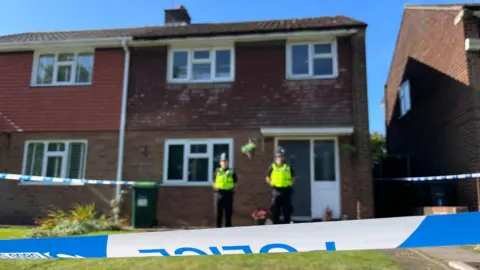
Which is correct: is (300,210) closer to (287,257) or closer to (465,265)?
(287,257)

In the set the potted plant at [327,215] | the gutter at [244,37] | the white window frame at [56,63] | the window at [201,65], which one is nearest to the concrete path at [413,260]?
the potted plant at [327,215]

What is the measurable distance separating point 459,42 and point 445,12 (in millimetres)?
1340

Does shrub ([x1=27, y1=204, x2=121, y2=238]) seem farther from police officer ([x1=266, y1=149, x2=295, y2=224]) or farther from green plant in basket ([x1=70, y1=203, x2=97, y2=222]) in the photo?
police officer ([x1=266, y1=149, x2=295, y2=224])

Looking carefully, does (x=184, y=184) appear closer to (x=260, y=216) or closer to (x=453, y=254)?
(x=260, y=216)

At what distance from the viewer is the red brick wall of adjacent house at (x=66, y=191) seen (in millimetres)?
10453

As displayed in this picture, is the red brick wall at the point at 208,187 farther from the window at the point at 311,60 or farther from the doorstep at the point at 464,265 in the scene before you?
the doorstep at the point at 464,265

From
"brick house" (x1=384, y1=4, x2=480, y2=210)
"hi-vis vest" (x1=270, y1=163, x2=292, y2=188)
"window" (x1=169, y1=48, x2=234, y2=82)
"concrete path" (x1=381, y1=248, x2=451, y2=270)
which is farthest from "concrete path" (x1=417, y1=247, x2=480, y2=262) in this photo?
"window" (x1=169, y1=48, x2=234, y2=82)

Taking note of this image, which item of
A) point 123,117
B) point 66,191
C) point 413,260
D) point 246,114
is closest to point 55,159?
point 66,191

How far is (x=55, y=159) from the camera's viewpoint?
10773mm

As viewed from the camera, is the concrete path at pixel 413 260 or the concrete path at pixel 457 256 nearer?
the concrete path at pixel 457 256

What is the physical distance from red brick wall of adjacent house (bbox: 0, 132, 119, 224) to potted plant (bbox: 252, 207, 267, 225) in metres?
3.81

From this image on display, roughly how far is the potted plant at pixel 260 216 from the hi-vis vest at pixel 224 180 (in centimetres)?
158

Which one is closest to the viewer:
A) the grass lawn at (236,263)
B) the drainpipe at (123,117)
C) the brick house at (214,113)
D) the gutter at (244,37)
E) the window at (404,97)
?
the grass lawn at (236,263)

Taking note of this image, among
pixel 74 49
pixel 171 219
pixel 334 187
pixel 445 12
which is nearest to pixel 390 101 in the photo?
pixel 445 12
